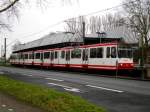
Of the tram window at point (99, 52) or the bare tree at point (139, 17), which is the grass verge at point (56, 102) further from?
the bare tree at point (139, 17)

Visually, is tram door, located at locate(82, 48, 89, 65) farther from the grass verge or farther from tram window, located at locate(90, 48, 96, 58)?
the grass verge

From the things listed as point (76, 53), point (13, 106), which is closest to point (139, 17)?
point (76, 53)

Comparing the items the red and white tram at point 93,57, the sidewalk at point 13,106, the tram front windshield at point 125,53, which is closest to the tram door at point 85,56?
the red and white tram at point 93,57

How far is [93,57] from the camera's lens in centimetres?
3841

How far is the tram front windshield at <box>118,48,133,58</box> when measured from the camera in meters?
34.9

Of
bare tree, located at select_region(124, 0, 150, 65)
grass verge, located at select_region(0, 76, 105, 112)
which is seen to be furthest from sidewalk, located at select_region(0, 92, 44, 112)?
bare tree, located at select_region(124, 0, 150, 65)

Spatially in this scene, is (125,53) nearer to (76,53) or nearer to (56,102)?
(76,53)

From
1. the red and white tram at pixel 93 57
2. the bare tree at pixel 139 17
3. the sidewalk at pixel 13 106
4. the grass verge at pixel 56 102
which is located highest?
the bare tree at pixel 139 17

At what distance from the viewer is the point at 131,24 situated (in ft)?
171

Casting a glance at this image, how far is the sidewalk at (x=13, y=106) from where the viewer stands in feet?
37.2

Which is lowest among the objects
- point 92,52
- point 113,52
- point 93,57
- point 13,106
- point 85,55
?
point 13,106

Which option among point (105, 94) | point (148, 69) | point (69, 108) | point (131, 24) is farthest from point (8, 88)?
point (131, 24)

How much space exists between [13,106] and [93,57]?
26.5 meters

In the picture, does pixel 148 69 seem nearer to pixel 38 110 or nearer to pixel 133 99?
pixel 133 99
